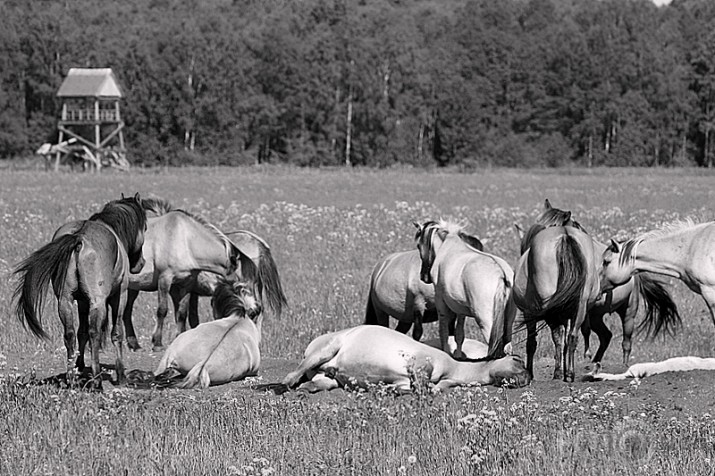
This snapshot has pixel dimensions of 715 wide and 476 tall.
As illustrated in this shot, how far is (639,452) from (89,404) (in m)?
4.17

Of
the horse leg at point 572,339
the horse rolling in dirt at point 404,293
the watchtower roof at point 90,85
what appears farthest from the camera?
the watchtower roof at point 90,85

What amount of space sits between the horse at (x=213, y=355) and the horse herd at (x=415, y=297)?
0.01 m

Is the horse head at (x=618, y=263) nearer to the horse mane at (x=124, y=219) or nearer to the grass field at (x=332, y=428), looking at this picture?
the grass field at (x=332, y=428)

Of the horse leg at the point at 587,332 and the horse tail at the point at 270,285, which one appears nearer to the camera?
the horse leg at the point at 587,332

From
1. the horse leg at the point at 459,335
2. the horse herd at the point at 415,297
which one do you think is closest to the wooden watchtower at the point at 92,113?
the horse herd at the point at 415,297

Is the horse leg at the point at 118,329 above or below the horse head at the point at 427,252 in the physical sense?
below

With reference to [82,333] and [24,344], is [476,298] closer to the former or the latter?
[82,333]

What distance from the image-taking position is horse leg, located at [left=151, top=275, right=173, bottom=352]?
13.0 metres

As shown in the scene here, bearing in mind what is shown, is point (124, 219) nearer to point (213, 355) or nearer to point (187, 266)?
point (213, 355)

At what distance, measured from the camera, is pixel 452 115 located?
89.2 metres

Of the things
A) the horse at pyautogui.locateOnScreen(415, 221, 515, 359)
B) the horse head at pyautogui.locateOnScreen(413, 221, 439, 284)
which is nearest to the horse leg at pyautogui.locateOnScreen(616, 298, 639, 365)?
the horse at pyautogui.locateOnScreen(415, 221, 515, 359)

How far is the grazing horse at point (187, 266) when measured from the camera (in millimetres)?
13172

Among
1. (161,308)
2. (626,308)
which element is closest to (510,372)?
(626,308)

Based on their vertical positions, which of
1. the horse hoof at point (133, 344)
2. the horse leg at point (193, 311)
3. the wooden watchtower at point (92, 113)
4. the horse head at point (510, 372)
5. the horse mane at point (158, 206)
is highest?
the wooden watchtower at point (92, 113)
